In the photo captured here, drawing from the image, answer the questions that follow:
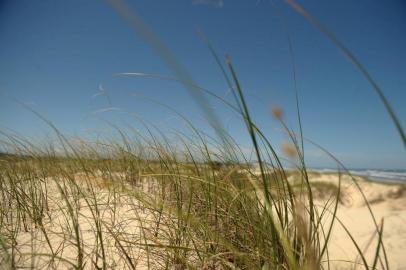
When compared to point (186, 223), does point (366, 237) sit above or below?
below

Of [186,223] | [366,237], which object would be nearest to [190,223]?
[186,223]

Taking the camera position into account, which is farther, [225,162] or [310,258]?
[225,162]

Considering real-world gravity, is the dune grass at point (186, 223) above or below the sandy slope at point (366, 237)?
above

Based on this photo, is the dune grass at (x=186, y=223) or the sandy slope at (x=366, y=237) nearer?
the dune grass at (x=186, y=223)

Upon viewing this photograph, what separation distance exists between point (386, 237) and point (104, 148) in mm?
2649

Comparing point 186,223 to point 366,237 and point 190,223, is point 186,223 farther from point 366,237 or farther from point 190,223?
point 366,237

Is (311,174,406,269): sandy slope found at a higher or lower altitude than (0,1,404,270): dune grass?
lower

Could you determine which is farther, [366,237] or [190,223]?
[366,237]

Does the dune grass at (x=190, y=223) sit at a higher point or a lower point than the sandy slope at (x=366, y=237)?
higher

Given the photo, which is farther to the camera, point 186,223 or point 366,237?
point 366,237

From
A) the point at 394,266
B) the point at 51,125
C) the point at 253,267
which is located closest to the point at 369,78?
the point at 253,267

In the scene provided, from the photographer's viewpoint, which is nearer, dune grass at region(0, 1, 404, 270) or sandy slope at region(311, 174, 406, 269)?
dune grass at region(0, 1, 404, 270)

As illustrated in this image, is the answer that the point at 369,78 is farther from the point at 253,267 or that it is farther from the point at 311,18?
the point at 253,267

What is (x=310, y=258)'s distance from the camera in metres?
0.49
